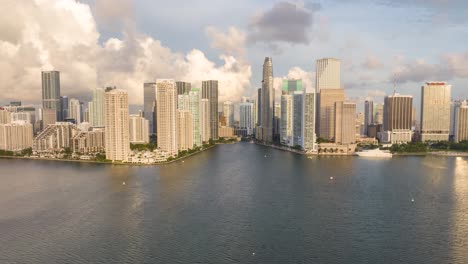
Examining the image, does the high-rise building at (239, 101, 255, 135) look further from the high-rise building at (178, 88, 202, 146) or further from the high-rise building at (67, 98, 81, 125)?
the high-rise building at (67, 98, 81, 125)

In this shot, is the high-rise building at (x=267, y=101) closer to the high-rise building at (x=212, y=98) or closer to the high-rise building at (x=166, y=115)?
the high-rise building at (x=212, y=98)

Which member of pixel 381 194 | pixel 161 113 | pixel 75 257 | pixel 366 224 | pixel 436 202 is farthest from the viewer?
pixel 161 113

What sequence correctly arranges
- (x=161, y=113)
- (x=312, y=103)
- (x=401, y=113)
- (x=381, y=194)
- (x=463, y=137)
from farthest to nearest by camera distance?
1. (x=401, y=113)
2. (x=463, y=137)
3. (x=312, y=103)
4. (x=161, y=113)
5. (x=381, y=194)

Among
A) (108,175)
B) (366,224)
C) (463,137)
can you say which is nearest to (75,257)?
(366,224)

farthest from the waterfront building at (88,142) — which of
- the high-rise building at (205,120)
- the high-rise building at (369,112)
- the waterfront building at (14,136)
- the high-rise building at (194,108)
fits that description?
the high-rise building at (369,112)

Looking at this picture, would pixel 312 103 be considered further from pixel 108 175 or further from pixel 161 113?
pixel 108 175

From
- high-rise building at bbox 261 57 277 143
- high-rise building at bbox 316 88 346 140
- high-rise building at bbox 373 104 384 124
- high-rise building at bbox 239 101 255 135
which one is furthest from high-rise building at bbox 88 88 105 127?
high-rise building at bbox 373 104 384 124
